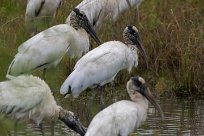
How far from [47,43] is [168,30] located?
2393 millimetres

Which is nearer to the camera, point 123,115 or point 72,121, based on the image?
point 123,115

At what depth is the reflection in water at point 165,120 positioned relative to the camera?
7453 millimetres

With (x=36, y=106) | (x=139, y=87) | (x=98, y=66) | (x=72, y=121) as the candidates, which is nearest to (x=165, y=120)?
(x=98, y=66)

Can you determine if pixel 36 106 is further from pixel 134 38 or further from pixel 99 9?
pixel 99 9

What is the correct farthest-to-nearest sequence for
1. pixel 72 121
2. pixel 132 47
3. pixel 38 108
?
1. pixel 132 47
2. pixel 72 121
3. pixel 38 108

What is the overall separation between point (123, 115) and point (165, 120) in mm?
1933

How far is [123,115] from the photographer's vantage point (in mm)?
6180

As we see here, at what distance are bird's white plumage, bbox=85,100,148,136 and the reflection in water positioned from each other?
0.37 meters

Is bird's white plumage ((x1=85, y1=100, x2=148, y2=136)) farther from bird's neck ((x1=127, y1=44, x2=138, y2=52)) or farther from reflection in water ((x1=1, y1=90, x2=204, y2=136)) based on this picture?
bird's neck ((x1=127, y1=44, x2=138, y2=52))

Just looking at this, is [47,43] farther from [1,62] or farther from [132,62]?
[1,62]

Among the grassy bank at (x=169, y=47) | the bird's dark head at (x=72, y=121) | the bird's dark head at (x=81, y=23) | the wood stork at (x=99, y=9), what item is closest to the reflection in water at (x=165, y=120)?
the bird's dark head at (x=72, y=121)

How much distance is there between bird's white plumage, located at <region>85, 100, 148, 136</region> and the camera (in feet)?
19.1

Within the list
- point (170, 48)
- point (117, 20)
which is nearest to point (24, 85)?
point (170, 48)

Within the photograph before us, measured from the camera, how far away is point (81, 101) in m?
9.45
